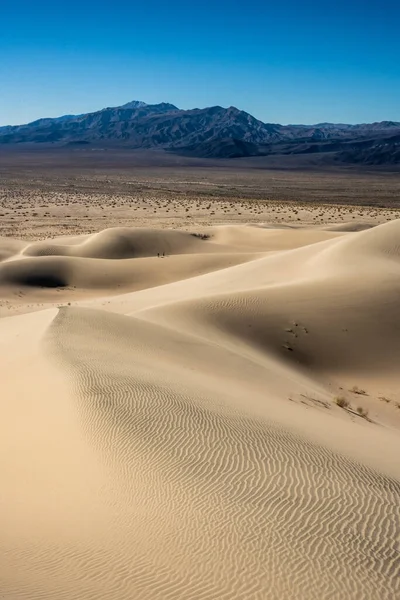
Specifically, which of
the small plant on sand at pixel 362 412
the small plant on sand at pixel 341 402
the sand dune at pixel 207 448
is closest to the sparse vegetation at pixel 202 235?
the sand dune at pixel 207 448

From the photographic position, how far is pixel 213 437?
24.5 feet

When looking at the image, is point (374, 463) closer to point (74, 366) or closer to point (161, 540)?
point (161, 540)

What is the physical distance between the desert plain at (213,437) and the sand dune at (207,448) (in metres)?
0.03

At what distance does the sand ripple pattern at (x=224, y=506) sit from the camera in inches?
174

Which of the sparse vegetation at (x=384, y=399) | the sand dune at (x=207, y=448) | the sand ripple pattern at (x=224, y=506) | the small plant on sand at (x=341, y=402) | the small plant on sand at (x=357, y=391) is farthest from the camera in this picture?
the small plant on sand at (x=357, y=391)

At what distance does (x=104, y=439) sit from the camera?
278 inches

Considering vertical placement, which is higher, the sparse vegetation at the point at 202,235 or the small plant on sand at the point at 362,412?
the sparse vegetation at the point at 202,235

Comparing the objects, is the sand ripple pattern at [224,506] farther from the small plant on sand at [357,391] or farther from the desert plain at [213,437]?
the small plant on sand at [357,391]

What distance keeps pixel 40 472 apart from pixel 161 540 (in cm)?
205

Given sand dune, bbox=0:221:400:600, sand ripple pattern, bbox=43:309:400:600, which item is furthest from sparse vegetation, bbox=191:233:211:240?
sand ripple pattern, bbox=43:309:400:600

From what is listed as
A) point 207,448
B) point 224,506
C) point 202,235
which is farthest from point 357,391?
point 202,235

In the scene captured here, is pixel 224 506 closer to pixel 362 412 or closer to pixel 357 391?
pixel 362 412

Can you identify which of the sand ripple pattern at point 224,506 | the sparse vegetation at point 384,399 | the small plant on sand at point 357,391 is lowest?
the sparse vegetation at point 384,399

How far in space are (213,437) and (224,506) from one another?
6.09 ft
